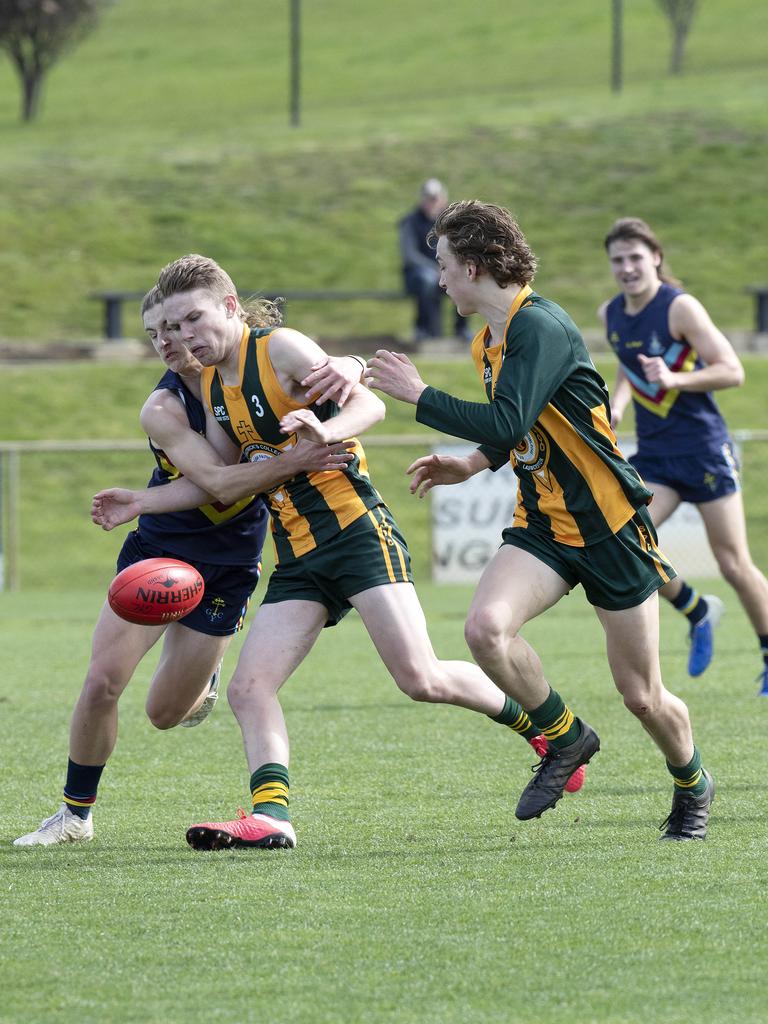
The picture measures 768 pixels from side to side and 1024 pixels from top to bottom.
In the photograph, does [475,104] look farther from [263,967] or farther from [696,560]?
[263,967]

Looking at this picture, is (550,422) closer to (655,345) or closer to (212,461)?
(212,461)

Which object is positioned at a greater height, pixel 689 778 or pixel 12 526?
pixel 689 778

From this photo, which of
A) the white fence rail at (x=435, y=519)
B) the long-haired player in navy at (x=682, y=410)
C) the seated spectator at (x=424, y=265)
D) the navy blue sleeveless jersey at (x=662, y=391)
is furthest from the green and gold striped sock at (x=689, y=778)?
the seated spectator at (x=424, y=265)

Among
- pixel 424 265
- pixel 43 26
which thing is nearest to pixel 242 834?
pixel 424 265

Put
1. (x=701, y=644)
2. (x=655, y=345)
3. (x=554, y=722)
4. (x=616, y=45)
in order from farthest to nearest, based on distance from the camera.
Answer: (x=616, y=45), (x=701, y=644), (x=655, y=345), (x=554, y=722)

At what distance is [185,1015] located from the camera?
3.33 metres

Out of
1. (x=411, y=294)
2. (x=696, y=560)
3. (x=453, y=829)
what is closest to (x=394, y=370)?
(x=453, y=829)

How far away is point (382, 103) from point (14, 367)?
2641 centimetres

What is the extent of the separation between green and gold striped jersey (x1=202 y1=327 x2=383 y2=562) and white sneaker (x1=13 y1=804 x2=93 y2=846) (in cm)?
102

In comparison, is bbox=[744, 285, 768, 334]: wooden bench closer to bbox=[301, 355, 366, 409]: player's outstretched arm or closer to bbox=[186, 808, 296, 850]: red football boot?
bbox=[301, 355, 366, 409]: player's outstretched arm

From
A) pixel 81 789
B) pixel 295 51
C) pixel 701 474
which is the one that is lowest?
pixel 295 51

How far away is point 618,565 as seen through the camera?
16.1ft

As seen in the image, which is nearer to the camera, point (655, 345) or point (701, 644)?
point (655, 345)

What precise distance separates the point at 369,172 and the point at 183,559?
92.9ft
